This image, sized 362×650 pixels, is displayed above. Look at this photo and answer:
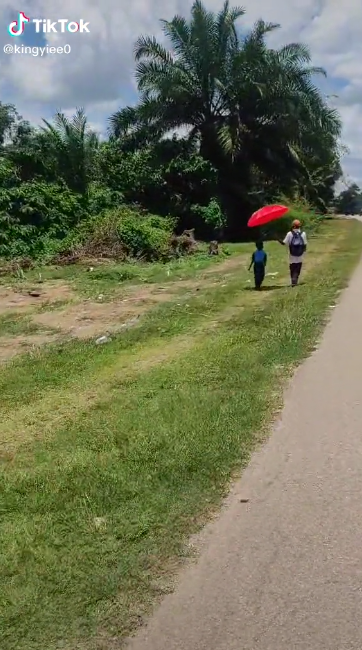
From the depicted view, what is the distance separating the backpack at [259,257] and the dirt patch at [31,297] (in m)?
4.26

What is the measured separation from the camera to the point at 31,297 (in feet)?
50.3

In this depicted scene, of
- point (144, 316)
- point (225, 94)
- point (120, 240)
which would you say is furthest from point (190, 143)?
point (144, 316)

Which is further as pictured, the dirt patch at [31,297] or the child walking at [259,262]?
the dirt patch at [31,297]

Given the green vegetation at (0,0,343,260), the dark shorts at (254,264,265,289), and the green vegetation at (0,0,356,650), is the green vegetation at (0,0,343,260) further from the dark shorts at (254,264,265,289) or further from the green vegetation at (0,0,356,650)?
the dark shorts at (254,264,265,289)

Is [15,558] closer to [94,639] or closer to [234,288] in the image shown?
[94,639]

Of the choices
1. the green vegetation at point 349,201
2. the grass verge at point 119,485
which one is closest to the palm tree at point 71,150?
the grass verge at point 119,485

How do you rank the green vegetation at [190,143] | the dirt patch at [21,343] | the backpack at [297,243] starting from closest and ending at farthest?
the dirt patch at [21,343], the backpack at [297,243], the green vegetation at [190,143]

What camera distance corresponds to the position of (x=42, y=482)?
15.3 ft

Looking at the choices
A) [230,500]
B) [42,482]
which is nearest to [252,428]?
[230,500]

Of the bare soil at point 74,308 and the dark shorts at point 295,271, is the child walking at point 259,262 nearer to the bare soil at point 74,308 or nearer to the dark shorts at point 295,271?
the dark shorts at point 295,271

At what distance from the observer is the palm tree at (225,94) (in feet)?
85.7

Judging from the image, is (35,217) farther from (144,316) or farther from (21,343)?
(21,343)

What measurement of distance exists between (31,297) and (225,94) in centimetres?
1532

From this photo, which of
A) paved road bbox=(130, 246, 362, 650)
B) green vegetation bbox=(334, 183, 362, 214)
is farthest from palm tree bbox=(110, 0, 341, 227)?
green vegetation bbox=(334, 183, 362, 214)
